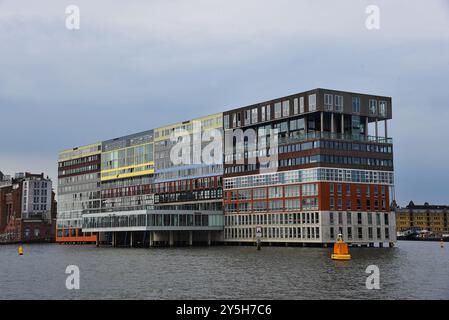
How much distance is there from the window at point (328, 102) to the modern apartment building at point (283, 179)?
0.27 m

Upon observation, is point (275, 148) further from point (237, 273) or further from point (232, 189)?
point (237, 273)

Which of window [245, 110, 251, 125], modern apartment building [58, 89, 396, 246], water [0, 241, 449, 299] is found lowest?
water [0, 241, 449, 299]

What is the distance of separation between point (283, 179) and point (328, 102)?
20155mm

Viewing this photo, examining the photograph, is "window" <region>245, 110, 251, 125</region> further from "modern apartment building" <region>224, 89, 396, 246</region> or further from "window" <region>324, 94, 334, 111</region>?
"window" <region>324, 94, 334, 111</region>

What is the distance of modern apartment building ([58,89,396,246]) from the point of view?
14025 cm

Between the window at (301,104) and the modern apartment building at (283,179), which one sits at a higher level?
the window at (301,104)

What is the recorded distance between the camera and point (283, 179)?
14662 cm

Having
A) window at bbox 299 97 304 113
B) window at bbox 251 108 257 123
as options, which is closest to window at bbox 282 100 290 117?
window at bbox 299 97 304 113

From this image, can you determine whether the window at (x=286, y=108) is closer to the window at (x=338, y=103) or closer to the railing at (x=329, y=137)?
the railing at (x=329, y=137)

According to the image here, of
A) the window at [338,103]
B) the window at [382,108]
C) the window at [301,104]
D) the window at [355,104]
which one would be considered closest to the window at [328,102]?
the window at [338,103]

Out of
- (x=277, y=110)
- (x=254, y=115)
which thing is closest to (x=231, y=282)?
(x=277, y=110)

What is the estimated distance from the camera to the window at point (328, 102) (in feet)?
466

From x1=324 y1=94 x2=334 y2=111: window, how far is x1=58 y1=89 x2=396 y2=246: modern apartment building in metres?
0.27
